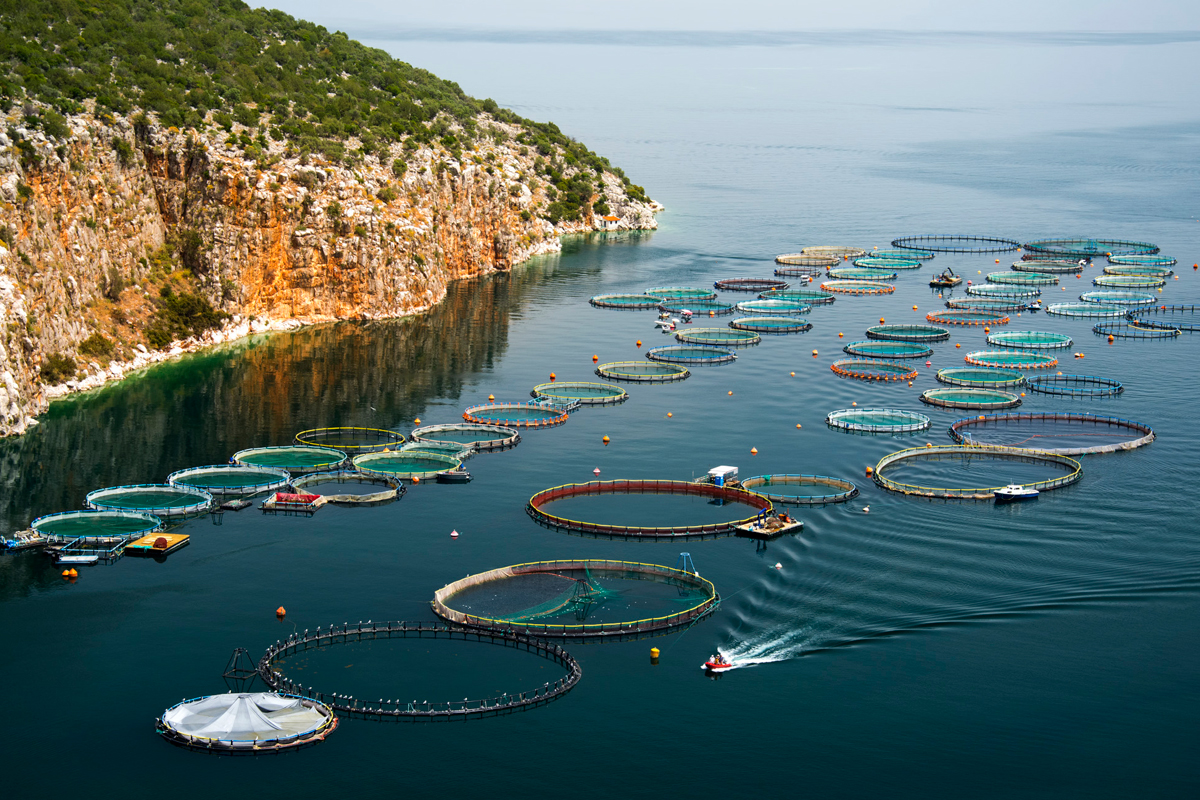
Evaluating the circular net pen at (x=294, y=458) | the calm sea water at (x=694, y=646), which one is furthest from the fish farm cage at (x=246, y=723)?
the circular net pen at (x=294, y=458)

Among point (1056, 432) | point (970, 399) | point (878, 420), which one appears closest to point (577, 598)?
point (878, 420)

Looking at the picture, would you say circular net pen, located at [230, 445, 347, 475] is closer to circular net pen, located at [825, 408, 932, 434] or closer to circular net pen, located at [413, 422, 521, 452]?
circular net pen, located at [413, 422, 521, 452]

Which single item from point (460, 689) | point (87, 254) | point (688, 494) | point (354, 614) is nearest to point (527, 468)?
point (688, 494)

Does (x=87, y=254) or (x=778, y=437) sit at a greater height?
(x=87, y=254)

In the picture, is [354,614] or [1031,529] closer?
[354,614]

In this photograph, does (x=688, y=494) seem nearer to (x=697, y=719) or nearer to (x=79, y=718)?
(x=697, y=719)

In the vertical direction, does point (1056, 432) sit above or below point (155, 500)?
above

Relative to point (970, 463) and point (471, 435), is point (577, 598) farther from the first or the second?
point (970, 463)
